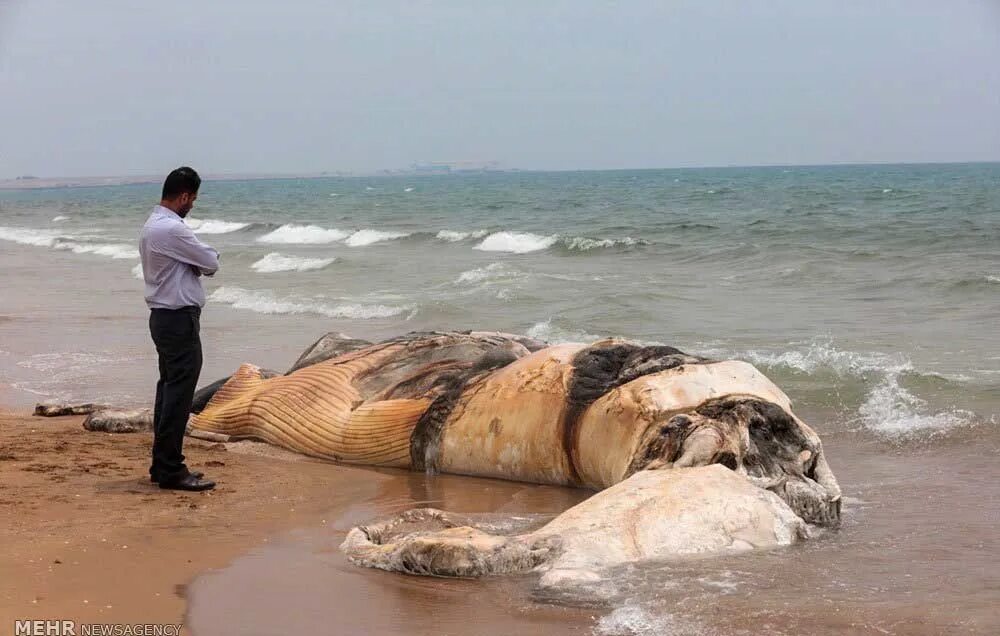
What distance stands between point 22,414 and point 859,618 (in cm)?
704

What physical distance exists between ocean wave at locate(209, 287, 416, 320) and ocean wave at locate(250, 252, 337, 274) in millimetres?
6209

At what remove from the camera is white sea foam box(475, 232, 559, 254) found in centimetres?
3275

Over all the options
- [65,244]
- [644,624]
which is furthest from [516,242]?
[644,624]

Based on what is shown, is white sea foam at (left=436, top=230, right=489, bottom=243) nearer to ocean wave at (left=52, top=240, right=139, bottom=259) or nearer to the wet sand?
ocean wave at (left=52, top=240, right=139, bottom=259)

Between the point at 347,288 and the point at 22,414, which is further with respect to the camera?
the point at 347,288

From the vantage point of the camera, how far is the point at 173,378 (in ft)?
21.5

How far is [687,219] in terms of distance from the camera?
41156mm

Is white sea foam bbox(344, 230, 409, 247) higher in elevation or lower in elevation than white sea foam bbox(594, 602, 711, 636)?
lower

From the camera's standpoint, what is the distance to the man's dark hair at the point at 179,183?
21.0 feet

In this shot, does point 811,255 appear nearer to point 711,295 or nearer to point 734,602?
point 711,295

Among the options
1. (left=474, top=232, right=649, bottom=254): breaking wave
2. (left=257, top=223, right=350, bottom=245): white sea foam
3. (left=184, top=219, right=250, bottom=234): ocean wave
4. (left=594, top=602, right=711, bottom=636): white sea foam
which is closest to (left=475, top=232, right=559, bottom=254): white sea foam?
(left=474, top=232, right=649, bottom=254): breaking wave

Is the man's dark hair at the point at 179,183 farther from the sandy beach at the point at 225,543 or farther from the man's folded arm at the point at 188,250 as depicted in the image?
the sandy beach at the point at 225,543

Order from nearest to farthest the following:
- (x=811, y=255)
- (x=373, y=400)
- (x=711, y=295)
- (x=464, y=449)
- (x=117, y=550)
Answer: (x=117, y=550) → (x=464, y=449) → (x=373, y=400) → (x=711, y=295) → (x=811, y=255)

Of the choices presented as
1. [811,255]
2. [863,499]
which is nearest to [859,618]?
[863,499]
